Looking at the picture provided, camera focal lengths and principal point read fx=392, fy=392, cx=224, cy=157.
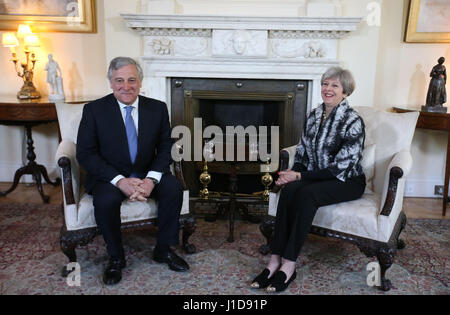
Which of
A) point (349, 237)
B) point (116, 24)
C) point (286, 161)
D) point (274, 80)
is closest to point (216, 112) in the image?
point (274, 80)

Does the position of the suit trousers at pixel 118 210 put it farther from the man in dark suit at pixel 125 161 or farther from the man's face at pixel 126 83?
the man's face at pixel 126 83

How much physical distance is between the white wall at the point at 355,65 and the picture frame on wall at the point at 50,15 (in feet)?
0.23

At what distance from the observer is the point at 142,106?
239 centimetres

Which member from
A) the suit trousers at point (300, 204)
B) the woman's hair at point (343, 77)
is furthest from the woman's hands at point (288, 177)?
the woman's hair at point (343, 77)

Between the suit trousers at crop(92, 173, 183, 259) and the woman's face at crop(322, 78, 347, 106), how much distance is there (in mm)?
1019

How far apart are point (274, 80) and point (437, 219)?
181 centimetres

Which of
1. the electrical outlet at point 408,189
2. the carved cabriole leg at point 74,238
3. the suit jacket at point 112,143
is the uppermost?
the suit jacket at point 112,143

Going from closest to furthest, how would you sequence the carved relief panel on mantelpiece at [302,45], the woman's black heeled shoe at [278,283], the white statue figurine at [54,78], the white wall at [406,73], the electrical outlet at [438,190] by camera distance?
the woman's black heeled shoe at [278,283], the carved relief panel on mantelpiece at [302,45], the white statue figurine at [54,78], the white wall at [406,73], the electrical outlet at [438,190]

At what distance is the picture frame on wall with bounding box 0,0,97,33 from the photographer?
12.1ft

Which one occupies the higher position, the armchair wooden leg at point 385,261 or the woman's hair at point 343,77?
the woman's hair at point 343,77

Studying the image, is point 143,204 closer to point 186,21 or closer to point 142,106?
point 142,106

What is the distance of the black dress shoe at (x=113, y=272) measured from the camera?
215 centimetres

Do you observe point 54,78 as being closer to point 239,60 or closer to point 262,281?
point 239,60

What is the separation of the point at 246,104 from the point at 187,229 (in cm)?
177
